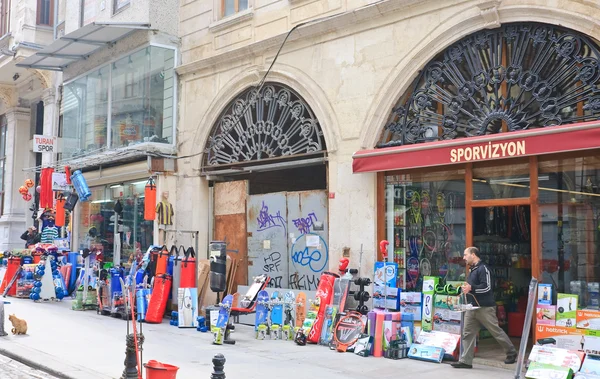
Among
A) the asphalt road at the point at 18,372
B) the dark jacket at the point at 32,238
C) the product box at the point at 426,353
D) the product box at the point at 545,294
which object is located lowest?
the asphalt road at the point at 18,372

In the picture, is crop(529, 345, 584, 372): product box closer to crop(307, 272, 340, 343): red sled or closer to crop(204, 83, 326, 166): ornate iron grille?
crop(307, 272, 340, 343): red sled

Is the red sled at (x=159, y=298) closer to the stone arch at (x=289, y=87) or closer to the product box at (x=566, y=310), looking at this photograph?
the stone arch at (x=289, y=87)

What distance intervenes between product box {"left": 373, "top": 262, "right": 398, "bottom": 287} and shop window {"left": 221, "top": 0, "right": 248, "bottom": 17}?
6.67 metres

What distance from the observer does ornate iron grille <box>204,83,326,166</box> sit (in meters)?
12.5

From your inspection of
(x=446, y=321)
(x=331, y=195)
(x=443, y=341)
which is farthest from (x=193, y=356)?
(x=331, y=195)

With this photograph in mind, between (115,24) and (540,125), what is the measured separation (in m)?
9.81

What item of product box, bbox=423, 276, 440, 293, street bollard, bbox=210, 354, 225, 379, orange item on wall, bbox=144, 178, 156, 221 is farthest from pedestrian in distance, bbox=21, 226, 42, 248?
street bollard, bbox=210, 354, 225, 379

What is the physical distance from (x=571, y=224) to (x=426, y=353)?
8.82ft

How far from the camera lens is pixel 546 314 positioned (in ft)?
A: 27.9

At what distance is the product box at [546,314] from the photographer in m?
8.45

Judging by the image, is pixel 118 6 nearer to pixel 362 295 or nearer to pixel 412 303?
pixel 362 295

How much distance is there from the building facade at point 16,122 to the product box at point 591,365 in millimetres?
19978

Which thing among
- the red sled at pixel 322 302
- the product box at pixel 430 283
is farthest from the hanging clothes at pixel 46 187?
the product box at pixel 430 283

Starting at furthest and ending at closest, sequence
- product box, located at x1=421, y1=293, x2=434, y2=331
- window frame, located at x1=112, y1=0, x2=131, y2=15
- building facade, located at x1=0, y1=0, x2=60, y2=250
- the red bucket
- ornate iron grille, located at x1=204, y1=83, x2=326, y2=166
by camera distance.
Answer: building facade, located at x1=0, y1=0, x2=60, y2=250, window frame, located at x1=112, y1=0, x2=131, y2=15, ornate iron grille, located at x1=204, y1=83, x2=326, y2=166, product box, located at x1=421, y1=293, x2=434, y2=331, the red bucket
